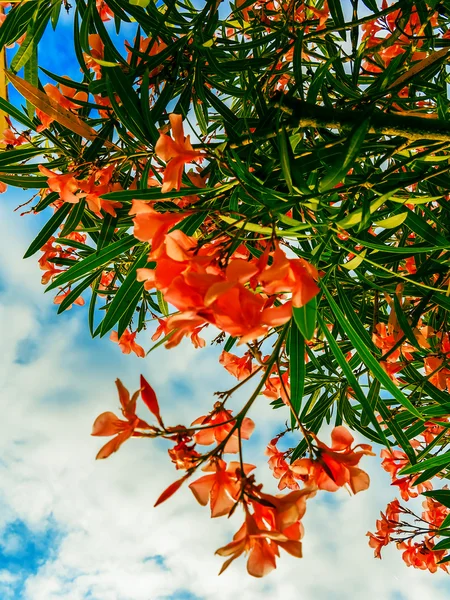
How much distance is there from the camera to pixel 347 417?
6.70ft

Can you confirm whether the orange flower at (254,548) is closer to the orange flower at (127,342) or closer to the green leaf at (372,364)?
the green leaf at (372,364)

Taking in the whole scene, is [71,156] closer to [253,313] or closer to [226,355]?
[226,355]

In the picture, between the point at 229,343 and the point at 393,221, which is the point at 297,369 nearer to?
the point at 393,221

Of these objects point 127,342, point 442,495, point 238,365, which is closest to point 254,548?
point 238,365

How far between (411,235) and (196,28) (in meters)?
1.16

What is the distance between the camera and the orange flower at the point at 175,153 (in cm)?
94

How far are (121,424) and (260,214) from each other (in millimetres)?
429

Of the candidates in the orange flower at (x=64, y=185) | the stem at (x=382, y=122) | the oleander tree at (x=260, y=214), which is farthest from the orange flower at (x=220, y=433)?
the orange flower at (x=64, y=185)

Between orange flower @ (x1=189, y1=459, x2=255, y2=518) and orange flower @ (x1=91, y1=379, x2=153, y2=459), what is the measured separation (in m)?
0.13

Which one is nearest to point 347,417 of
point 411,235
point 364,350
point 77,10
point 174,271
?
point 411,235

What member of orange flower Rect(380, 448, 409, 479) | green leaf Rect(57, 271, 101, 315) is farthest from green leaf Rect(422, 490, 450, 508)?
green leaf Rect(57, 271, 101, 315)

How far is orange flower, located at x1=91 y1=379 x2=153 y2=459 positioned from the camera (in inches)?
27.7

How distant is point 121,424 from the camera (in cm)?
72

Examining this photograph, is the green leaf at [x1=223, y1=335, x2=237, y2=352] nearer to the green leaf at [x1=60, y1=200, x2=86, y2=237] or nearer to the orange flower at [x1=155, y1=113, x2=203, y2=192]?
the green leaf at [x1=60, y1=200, x2=86, y2=237]
